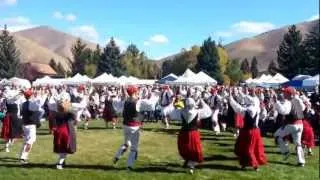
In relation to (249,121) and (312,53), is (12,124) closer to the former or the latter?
(249,121)

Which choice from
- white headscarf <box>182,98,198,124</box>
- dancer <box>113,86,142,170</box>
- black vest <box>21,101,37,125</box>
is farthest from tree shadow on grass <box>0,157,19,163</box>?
white headscarf <box>182,98,198,124</box>

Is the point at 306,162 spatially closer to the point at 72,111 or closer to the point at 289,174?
the point at 289,174

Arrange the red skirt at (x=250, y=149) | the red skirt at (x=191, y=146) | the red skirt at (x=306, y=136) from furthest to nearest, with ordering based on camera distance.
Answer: the red skirt at (x=306, y=136), the red skirt at (x=250, y=149), the red skirt at (x=191, y=146)

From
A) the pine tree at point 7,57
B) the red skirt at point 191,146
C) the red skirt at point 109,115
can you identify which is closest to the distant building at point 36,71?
the pine tree at point 7,57

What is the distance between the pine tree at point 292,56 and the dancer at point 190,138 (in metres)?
58.7

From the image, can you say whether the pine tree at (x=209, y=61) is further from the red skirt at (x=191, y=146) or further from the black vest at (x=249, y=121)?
the red skirt at (x=191, y=146)

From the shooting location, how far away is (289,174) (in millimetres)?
13844

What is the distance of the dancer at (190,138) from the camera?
13164mm

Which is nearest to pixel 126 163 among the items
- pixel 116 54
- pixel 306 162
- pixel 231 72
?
pixel 306 162

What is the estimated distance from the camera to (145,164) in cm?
1452

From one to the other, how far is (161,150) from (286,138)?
12.4 ft

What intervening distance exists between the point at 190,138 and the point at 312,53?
57639 mm

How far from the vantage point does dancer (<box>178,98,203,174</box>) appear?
43.2 ft

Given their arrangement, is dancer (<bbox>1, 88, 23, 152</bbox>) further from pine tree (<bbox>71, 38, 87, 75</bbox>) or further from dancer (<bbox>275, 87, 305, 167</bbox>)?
pine tree (<bbox>71, 38, 87, 75</bbox>)
